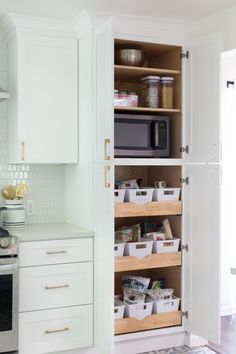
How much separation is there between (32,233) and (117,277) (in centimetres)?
89

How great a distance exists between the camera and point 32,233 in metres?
3.49

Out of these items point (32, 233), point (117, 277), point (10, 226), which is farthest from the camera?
point (117, 277)

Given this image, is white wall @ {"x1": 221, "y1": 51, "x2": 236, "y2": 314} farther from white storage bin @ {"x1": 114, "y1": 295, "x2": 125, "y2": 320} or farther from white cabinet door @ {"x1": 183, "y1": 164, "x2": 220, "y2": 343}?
white storage bin @ {"x1": 114, "y1": 295, "x2": 125, "y2": 320}

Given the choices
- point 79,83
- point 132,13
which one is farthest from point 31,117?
point 132,13

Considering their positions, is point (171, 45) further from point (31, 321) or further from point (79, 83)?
point (31, 321)

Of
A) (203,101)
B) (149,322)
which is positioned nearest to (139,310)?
(149,322)

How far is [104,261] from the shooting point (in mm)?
3395

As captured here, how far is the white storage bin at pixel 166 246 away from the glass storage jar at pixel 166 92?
3.17ft

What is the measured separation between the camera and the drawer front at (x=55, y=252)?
335 centimetres

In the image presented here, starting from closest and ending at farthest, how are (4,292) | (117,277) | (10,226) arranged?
(4,292)
(10,226)
(117,277)

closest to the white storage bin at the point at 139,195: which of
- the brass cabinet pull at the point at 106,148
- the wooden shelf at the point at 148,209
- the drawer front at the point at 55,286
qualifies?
A: the wooden shelf at the point at 148,209

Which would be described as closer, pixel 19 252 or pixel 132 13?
pixel 19 252

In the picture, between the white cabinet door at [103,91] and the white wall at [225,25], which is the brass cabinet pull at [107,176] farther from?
the white wall at [225,25]

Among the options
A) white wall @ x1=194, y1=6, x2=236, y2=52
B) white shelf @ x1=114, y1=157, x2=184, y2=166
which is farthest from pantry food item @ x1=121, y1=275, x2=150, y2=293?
white wall @ x1=194, y1=6, x2=236, y2=52
